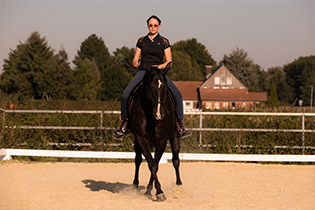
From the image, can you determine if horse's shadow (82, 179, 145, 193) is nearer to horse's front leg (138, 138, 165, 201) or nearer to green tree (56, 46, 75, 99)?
horse's front leg (138, 138, 165, 201)

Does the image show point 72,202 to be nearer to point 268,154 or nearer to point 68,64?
point 268,154

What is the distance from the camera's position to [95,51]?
116812 mm

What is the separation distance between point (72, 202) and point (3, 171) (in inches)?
169

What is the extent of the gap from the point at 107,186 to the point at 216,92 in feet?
206

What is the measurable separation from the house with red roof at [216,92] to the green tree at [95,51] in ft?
158

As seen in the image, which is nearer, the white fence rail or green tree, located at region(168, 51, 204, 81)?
the white fence rail

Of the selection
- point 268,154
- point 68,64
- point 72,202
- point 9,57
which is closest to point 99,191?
point 72,202

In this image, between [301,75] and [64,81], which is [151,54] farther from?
[301,75]

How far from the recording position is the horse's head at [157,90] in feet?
18.0

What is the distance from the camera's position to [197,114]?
12180mm

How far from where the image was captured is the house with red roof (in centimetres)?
6612

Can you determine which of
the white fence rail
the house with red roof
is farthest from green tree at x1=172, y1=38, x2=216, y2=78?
the white fence rail

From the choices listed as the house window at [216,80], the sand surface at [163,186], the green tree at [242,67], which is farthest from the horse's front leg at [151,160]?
the green tree at [242,67]

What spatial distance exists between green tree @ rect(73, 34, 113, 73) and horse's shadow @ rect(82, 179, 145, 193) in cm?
10756
